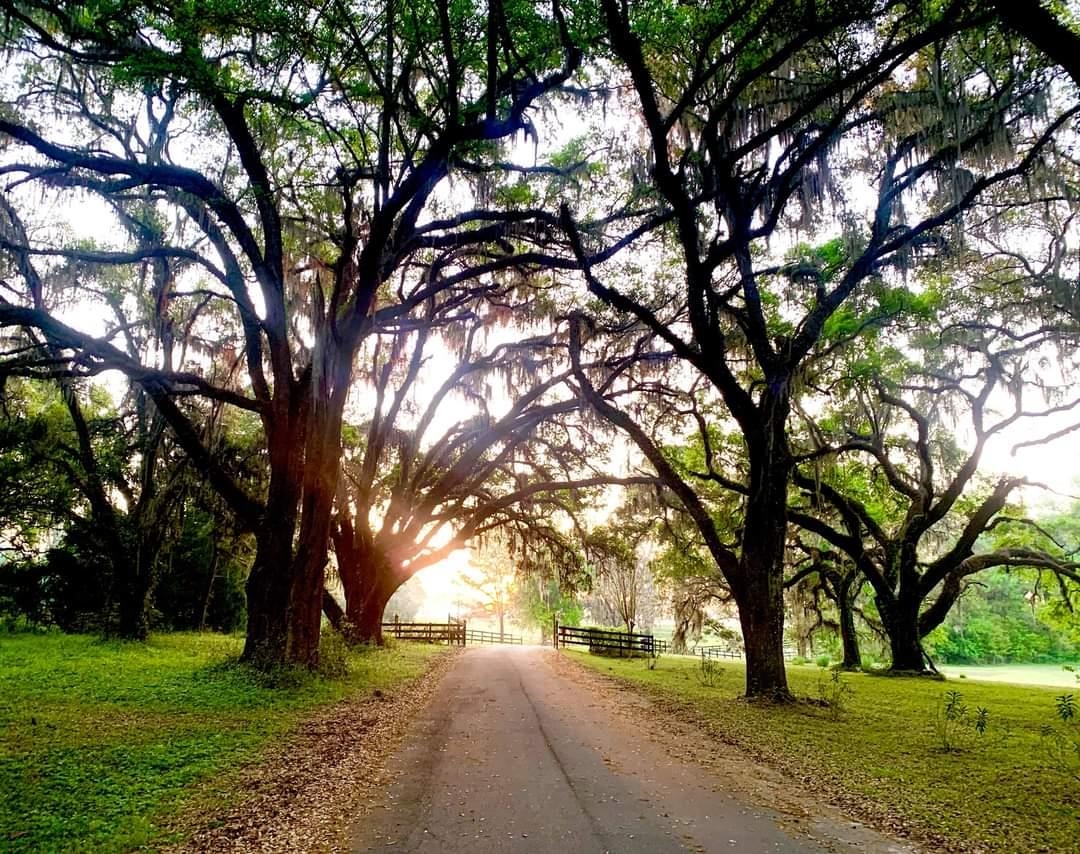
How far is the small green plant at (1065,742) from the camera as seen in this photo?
19.9 ft

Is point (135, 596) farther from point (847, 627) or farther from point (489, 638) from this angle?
point (489, 638)

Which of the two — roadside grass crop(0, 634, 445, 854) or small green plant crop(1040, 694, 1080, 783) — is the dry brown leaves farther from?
small green plant crop(1040, 694, 1080, 783)

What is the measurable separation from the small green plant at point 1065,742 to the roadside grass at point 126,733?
7.28 meters

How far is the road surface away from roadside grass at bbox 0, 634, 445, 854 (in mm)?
1449

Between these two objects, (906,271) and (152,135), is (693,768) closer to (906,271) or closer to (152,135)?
(906,271)

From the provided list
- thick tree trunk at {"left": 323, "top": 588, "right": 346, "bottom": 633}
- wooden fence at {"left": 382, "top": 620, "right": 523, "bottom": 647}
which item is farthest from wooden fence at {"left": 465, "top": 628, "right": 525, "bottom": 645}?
thick tree trunk at {"left": 323, "top": 588, "right": 346, "bottom": 633}

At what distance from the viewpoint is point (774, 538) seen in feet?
33.9

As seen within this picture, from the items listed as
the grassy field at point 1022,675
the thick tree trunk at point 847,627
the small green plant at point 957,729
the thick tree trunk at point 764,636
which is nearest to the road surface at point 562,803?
the small green plant at point 957,729

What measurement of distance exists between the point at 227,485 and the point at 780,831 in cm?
1043

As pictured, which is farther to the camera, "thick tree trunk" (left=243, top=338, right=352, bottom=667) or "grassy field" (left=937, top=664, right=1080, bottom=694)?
"grassy field" (left=937, top=664, right=1080, bottom=694)

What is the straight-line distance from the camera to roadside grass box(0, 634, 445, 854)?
395 centimetres

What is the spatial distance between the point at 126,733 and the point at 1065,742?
1015cm

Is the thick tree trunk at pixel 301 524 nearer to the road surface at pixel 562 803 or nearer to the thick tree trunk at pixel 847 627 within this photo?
the road surface at pixel 562 803

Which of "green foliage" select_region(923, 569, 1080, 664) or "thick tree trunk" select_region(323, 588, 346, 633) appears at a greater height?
"thick tree trunk" select_region(323, 588, 346, 633)
